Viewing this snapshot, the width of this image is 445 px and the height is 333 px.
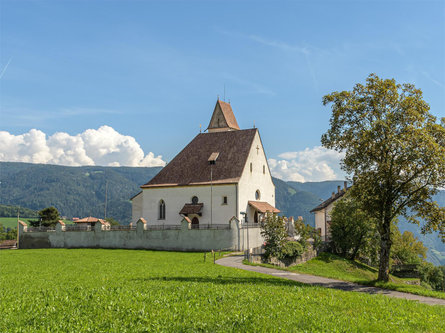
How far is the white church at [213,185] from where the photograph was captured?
158 feet

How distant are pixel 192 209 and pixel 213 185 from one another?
3.81m

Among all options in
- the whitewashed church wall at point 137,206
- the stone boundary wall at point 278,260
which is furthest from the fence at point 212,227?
the whitewashed church wall at point 137,206

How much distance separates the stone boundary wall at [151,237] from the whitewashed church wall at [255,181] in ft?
21.3

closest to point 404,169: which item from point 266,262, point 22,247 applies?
point 266,262

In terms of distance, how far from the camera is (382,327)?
11.0m

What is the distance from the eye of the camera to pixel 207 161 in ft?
170

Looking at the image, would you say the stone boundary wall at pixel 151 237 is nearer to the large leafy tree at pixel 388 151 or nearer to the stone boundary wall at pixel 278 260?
the stone boundary wall at pixel 278 260

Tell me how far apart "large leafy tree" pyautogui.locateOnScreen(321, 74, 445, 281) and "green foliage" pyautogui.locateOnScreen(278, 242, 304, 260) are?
13.4 metres

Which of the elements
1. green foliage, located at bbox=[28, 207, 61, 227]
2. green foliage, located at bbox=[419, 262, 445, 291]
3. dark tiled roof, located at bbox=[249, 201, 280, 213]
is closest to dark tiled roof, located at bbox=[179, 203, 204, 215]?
dark tiled roof, located at bbox=[249, 201, 280, 213]

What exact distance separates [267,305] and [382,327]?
3450 millimetres

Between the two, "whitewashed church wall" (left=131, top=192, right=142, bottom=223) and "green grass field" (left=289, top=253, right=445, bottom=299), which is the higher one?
"whitewashed church wall" (left=131, top=192, right=142, bottom=223)

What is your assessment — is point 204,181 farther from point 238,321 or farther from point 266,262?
point 238,321

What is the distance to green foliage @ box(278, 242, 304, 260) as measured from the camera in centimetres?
3724

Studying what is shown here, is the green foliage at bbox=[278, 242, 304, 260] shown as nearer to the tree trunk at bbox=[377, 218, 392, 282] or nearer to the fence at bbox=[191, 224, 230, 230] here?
the fence at bbox=[191, 224, 230, 230]
